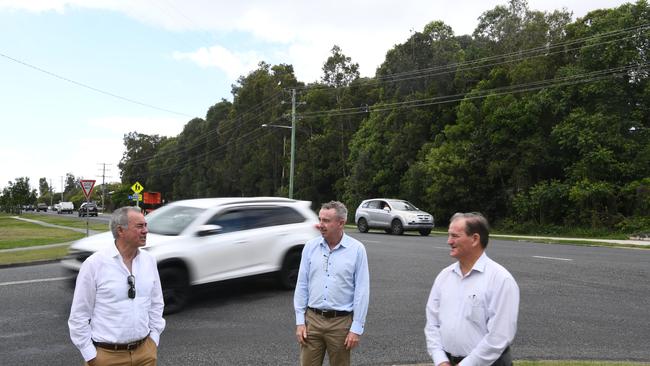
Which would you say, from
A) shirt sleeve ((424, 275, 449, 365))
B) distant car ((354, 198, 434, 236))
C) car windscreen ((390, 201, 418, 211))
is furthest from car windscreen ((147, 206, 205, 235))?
car windscreen ((390, 201, 418, 211))

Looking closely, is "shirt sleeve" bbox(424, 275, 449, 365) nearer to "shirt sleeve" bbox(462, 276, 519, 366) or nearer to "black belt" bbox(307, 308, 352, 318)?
"shirt sleeve" bbox(462, 276, 519, 366)

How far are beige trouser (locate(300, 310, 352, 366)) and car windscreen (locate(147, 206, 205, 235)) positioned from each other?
16.9 feet

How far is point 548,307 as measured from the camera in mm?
8664

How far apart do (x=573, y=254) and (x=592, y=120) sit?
15.3 m

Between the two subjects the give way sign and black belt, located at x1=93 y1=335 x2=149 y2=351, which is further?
the give way sign

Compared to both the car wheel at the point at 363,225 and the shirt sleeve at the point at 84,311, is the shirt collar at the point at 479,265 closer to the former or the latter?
the shirt sleeve at the point at 84,311

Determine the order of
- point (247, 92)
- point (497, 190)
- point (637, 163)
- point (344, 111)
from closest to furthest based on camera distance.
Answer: point (637, 163) → point (497, 190) → point (344, 111) → point (247, 92)

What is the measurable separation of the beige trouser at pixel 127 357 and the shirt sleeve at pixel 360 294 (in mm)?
1476

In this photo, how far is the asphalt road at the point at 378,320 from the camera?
6.22 m

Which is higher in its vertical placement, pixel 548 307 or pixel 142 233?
pixel 142 233

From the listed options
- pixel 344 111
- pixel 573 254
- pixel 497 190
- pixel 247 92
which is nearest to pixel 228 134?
pixel 247 92

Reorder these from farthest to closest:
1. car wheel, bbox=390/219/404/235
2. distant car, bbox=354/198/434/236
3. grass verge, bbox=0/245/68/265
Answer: car wheel, bbox=390/219/404/235 → distant car, bbox=354/198/434/236 → grass verge, bbox=0/245/68/265

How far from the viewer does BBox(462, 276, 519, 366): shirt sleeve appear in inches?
111

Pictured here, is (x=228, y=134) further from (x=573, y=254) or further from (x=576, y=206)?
(x=573, y=254)
